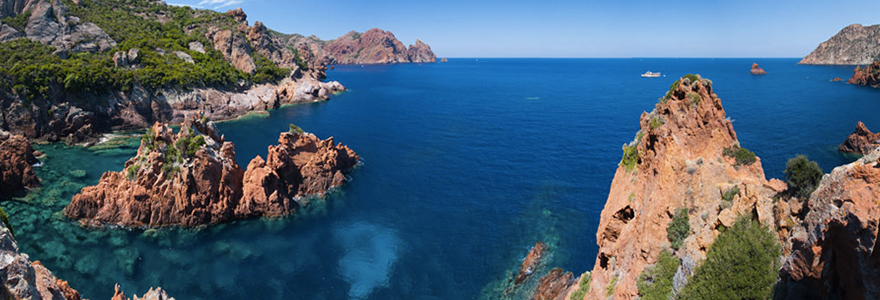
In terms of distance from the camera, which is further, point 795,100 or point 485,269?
point 795,100

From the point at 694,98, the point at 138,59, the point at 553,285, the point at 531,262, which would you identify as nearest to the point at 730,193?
the point at 694,98

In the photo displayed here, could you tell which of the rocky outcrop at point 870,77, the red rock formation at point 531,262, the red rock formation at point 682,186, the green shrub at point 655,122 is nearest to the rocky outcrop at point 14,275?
the red rock formation at point 682,186

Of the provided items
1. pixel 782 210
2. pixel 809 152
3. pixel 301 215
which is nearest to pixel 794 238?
pixel 782 210

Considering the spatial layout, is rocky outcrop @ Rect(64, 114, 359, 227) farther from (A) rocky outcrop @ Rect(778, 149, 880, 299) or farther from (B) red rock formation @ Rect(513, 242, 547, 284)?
(A) rocky outcrop @ Rect(778, 149, 880, 299)

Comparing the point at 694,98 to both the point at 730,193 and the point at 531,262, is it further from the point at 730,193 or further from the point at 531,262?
the point at 531,262

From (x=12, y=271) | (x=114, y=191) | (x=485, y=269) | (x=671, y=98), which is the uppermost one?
(x=671, y=98)

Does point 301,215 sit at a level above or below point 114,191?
below

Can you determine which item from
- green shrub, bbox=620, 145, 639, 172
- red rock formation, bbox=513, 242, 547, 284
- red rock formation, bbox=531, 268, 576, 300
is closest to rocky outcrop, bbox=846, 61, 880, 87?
red rock formation, bbox=513, 242, 547, 284

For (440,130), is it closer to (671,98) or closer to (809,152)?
(809,152)

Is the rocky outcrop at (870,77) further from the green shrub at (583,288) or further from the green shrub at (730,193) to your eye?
the green shrub at (730,193)
